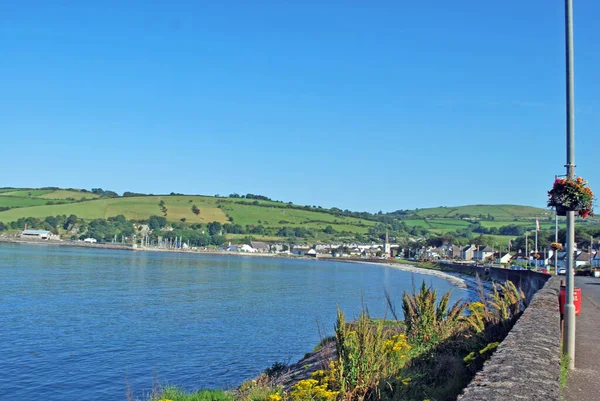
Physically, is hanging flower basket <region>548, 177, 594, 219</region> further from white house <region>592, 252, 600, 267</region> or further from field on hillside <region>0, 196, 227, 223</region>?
field on hillside <region>0, 196, 227, 223</region>

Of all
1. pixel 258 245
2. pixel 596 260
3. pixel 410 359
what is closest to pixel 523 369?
pixel 410 359

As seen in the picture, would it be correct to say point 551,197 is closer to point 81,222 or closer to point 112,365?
point 112,365

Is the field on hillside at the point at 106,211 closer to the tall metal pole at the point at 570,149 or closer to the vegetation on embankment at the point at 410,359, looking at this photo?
the vegetation on embankment at the point at 410,359

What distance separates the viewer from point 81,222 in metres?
178

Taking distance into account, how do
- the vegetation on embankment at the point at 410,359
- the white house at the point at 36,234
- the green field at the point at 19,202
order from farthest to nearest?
the green field at the point at 19,202 → the white house at the point at 36,234 → the vegetation on embankment at the point at 410,359

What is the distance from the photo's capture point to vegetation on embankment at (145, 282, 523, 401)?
8.81 metres

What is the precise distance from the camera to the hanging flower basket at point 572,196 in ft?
32.8

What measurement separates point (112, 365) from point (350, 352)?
44.2 feet

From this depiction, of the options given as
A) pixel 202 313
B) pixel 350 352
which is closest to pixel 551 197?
pixel 350 352

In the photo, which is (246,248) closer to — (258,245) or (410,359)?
(258,245)

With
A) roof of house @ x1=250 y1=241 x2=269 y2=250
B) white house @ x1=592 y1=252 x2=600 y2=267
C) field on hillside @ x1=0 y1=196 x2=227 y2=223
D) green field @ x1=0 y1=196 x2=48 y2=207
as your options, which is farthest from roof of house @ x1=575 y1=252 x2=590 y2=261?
green field @ x1=0 y1=196 x2=48 y2=207

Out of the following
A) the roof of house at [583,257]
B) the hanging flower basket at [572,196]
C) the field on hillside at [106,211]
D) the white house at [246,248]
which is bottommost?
the white house at [246,248]

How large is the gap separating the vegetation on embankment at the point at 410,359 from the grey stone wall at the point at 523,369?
2.52ft

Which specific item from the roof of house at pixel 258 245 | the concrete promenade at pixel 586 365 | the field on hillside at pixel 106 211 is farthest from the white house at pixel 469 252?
the concrete promenade at pixel 586 365
